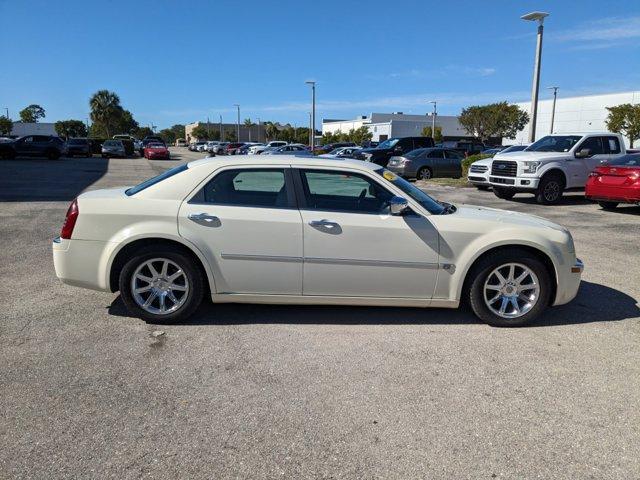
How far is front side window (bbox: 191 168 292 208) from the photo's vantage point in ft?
14.9

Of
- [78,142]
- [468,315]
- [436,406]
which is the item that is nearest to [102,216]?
[436,406]

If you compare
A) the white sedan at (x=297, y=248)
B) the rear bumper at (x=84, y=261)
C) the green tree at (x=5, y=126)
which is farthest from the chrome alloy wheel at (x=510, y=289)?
the green tree at (x=5, y=126)

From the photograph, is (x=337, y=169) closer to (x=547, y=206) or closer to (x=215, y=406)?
(x=215, y=406)

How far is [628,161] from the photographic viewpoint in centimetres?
1158

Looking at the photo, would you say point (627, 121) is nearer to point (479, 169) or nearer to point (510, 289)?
point (479, 169)

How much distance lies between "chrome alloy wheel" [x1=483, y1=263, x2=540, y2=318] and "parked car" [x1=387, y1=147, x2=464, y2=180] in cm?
1719

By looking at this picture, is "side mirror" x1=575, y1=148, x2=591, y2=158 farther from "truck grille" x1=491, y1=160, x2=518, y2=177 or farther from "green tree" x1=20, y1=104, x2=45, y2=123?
"green tree" x1=20, y1=104, x2=45, y2=123

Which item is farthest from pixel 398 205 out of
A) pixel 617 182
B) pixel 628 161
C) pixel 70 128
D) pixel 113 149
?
pixel 70 128

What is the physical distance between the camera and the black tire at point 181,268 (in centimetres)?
441

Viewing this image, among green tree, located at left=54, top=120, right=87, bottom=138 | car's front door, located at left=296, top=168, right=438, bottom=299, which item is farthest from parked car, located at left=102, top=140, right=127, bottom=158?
green tree, located at left=54, top=120, right=87, bottom=138

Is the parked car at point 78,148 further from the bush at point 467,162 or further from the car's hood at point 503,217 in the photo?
the car's hood at point 503,217

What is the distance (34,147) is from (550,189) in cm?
3229

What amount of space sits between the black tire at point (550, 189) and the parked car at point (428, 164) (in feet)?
26.5

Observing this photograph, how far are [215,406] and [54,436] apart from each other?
2.92ft
